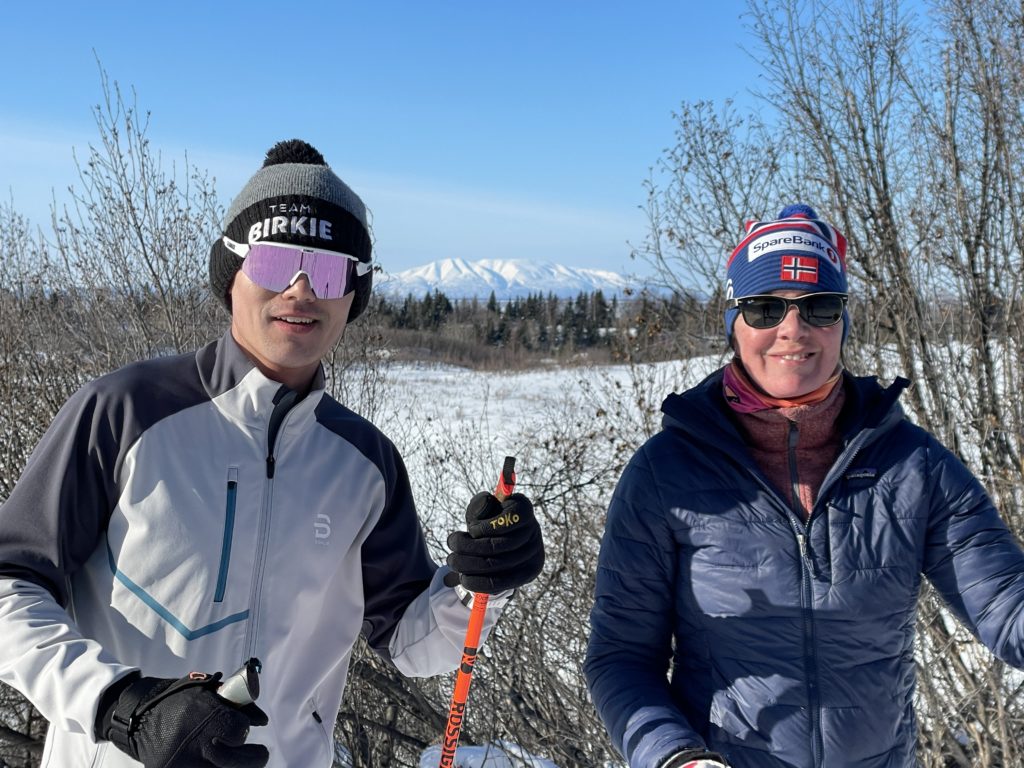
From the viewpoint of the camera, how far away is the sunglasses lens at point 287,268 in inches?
68.5

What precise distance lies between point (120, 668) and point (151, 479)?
395 mm

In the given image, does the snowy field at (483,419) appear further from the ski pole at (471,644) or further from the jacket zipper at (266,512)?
the jacket zipper at (266,512)

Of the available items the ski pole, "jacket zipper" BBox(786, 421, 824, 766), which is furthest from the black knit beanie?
"jacket zipper" BBox(786, 421, 824, 766)

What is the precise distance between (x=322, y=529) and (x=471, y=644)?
45 centimetres

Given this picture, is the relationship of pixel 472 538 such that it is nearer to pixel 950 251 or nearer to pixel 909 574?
pixel 909 574

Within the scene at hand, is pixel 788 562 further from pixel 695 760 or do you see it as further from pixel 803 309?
pixel 803 309

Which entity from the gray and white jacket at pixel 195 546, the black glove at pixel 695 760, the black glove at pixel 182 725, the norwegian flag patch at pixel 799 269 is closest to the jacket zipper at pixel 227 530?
the gray and white jacket at pixel 195 546

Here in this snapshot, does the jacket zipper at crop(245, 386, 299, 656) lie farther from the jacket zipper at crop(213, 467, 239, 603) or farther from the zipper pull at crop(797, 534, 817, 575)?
the zipper pull at crop(797, 534, 817, 575)

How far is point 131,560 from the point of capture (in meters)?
1.55

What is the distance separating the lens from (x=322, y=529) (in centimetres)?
172

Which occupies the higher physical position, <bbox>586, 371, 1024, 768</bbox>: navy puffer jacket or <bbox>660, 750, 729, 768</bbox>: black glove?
<bbox>586, 371, 1024, 768</bbox>: navy puffer jacket

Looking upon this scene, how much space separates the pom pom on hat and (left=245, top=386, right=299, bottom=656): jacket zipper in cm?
109

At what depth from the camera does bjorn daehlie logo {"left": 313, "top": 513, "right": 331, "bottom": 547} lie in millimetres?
1707

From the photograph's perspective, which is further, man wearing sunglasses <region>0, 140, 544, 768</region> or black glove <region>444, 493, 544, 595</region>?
black glove <region>444, 493, 544, 595</region>
